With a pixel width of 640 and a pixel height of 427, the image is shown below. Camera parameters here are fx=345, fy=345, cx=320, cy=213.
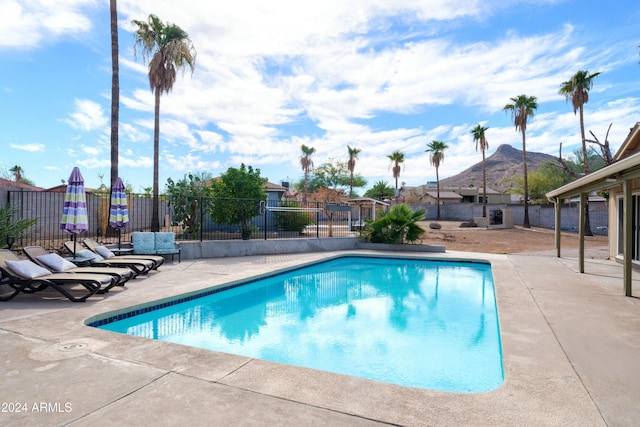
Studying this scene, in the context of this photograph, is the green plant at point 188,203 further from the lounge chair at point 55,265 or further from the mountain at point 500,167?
the mountain at point 500,167

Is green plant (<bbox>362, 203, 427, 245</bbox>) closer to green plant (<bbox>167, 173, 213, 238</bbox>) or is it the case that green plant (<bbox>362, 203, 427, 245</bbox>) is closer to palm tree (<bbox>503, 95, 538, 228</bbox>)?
green plant (<bbox>167, 173, 213, 238</bbox>)

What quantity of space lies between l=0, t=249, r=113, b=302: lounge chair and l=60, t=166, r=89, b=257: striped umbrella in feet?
4.33

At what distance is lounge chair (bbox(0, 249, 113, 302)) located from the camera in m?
5.85

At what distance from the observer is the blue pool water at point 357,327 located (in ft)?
15.1

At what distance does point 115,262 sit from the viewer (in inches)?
319

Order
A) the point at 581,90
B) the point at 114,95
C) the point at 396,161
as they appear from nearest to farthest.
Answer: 1. the point at 114,95
2. the point at 581,90
3. the point at 396,161

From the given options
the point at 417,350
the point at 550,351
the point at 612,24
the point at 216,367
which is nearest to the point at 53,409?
the point at 216,367

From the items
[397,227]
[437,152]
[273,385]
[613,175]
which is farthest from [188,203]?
[437,152]

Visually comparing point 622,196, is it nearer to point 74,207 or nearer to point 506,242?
point 506,242

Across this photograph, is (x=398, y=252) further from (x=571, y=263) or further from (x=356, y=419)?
(x=356, y=419)

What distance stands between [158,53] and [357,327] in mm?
16630

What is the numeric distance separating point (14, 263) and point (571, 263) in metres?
14.3

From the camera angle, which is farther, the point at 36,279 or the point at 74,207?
the point at 74,207

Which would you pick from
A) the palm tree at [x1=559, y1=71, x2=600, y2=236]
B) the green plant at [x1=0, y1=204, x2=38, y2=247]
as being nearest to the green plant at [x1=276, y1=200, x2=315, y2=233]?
the green plant at [x1=0, y1=204, x2=38, y2=247]
